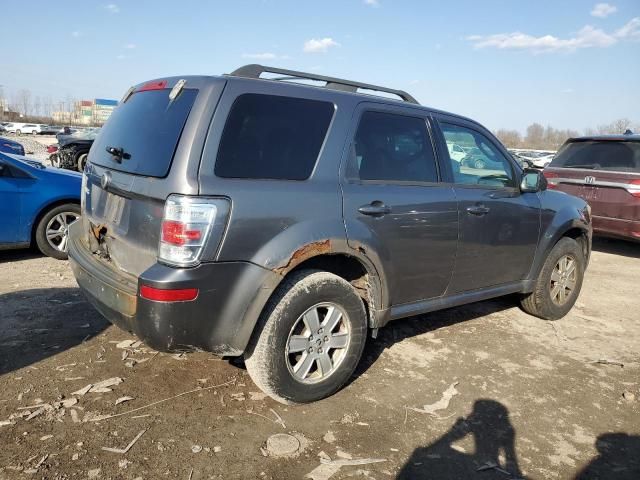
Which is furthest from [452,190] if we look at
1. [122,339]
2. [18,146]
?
[18,146]

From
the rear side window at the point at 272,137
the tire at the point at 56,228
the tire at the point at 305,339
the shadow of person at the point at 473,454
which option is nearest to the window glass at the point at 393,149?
the rear side window at the point at 272,137

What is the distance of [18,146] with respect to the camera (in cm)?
1611

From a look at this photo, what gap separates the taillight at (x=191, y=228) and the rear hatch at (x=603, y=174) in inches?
263

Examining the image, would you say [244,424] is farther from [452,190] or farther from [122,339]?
[452,190]

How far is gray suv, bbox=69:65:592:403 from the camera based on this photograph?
2652 mm

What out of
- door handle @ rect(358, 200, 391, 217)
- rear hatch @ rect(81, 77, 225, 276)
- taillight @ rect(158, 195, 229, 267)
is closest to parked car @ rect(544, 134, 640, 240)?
door handle @ rect(358, 200, 391, 217)

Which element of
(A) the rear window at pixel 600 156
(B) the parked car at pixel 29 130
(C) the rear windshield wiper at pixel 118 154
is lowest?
(C) the rear windshield wiper at pixel 118 154

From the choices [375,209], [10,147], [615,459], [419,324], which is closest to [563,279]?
[419,324]

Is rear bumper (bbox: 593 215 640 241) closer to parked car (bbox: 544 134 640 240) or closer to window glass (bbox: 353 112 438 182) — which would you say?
parked car (bbox: 544 134 640 240)

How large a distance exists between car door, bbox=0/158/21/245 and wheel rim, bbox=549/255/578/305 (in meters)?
5.65

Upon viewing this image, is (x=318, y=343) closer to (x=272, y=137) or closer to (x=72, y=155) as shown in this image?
(x=272, y=137)

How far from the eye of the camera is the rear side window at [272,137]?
2762 mm

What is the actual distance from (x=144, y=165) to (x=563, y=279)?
405 centimetres

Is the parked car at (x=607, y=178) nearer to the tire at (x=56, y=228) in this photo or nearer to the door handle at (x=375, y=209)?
the door handle at (x=375, y=209)
